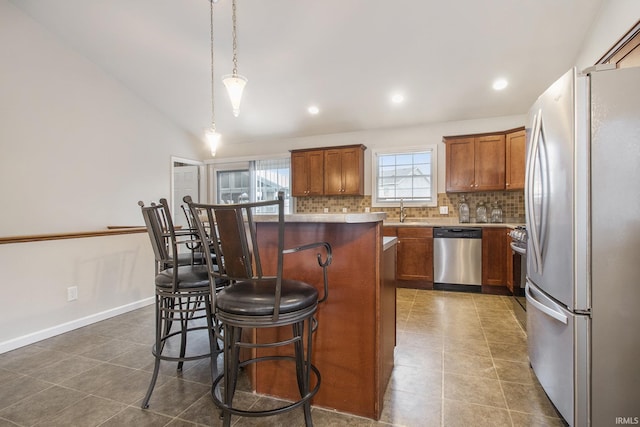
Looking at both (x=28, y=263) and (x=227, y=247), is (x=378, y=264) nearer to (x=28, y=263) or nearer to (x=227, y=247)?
(x=227, y=247)

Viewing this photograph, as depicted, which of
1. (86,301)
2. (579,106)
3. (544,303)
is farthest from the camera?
(86,301)

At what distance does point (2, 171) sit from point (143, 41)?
225cm

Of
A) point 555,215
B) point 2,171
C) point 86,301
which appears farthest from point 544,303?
point 2,171

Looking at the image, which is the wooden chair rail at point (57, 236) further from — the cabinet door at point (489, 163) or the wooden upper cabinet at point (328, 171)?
the cabinet door at point (489, 163)

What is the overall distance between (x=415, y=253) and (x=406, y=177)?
1373 mm

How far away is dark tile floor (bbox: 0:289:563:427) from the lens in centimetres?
164

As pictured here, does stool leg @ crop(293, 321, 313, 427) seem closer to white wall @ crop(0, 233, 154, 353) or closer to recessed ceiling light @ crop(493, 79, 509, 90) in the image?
white wall @ crop(0, 233, 154, 353)

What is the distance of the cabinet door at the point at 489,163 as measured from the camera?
425 cm

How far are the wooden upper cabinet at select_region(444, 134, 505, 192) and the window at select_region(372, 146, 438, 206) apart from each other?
379 millimetres

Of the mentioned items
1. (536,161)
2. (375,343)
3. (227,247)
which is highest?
(536,161)

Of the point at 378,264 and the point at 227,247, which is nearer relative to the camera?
the point at 227,247

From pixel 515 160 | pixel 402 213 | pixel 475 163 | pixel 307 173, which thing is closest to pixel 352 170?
pixel 307 173

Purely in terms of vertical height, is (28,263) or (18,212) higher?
(18,212)

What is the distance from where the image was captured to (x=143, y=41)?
399cm
